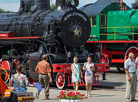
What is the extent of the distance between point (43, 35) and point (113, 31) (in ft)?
26.2

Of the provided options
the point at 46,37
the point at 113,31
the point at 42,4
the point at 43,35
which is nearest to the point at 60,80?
the point at 46,37

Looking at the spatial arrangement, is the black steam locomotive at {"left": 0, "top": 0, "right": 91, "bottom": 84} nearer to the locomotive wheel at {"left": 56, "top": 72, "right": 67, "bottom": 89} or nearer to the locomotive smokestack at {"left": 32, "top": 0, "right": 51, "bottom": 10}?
the locomotive smokestack at {"left": 32, "top": 0, "right": 51, "bottom": 10}

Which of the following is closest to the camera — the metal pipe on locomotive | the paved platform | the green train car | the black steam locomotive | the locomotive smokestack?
the paved platform

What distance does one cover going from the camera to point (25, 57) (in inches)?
742

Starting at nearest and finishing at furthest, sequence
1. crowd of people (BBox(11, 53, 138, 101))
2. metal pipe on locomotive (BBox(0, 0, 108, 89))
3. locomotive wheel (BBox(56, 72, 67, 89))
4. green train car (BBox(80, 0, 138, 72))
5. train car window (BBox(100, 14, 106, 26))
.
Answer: crowd of people (BBox(11, 53, 138, 101))
locomotive wheel (BBox(56, 72, 67, 89))
metal pipe on locomotive (BBox(0, 0, 108, 89))
green train car (BBox(80, 0, 138, 72))
train car window (BBox(100, 14, 106, 26))

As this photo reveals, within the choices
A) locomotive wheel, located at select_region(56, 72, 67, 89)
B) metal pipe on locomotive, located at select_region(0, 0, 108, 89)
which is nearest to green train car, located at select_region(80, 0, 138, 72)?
metal pipe on locomotive, located at select_region(0, 0, 108, 89)

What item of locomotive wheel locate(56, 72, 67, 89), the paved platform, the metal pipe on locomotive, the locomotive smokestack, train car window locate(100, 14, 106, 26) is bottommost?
the paved platform

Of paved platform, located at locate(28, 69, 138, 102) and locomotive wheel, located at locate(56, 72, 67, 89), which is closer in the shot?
paved platform, located at locate(28, 69, 138, 102)

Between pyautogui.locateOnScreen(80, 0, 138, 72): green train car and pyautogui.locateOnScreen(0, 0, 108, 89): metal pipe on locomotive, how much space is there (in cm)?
564

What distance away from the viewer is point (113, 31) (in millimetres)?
25781

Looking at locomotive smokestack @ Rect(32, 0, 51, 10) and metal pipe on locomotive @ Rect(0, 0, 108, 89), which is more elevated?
locomotive smokestack @ Rect(32, 0, 51, 10)

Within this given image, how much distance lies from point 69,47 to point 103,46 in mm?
7117

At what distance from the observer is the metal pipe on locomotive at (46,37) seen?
18.2 m

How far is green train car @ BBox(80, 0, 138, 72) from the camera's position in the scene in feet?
82.3
